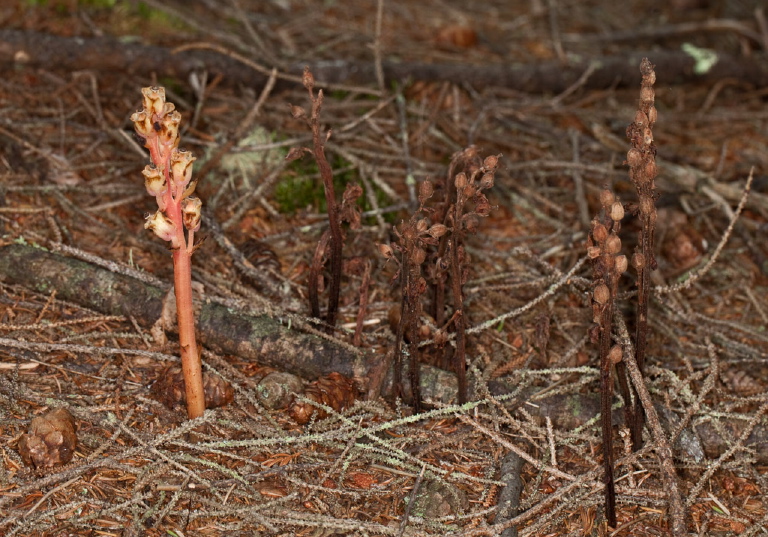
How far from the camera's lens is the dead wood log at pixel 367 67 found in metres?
3.98

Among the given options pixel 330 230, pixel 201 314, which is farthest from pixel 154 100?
pixel 201 314

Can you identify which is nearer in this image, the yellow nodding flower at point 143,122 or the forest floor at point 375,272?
the yellow nodding flower at point 143,122

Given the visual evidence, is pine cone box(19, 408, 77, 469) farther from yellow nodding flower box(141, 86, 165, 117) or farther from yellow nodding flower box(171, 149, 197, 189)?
yellow nodding flower box(141, 86, 165, 117)

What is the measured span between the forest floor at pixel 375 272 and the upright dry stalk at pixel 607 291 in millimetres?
176

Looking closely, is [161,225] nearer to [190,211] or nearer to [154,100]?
[190,211]

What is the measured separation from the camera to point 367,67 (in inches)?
173

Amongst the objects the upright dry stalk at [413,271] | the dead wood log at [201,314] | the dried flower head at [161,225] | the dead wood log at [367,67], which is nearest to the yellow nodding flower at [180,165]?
the dried flower head at [161,225]

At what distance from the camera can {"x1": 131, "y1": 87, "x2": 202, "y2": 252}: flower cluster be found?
7.08ft

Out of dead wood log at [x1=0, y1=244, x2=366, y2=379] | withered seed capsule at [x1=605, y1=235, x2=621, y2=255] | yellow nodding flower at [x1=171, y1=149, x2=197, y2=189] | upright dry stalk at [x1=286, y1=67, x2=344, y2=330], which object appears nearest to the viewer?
withered seed capsule at [x1=605, y1=235, x2=621, y2=255]

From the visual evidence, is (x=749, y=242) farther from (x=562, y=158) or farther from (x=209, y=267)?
(x=209, y=267)

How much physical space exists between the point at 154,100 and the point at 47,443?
3.57 ft

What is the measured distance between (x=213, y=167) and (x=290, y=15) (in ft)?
6.44

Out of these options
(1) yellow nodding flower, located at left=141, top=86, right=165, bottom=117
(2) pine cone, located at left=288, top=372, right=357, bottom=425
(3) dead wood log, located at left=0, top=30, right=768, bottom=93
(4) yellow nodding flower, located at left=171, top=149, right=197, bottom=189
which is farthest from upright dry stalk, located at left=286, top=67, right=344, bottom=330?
(3) dead wood log, located at left=0, top=30, right=768, bottom=93

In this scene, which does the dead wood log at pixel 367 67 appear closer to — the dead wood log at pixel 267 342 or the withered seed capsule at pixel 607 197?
the dead wood log at pixel 267 342
